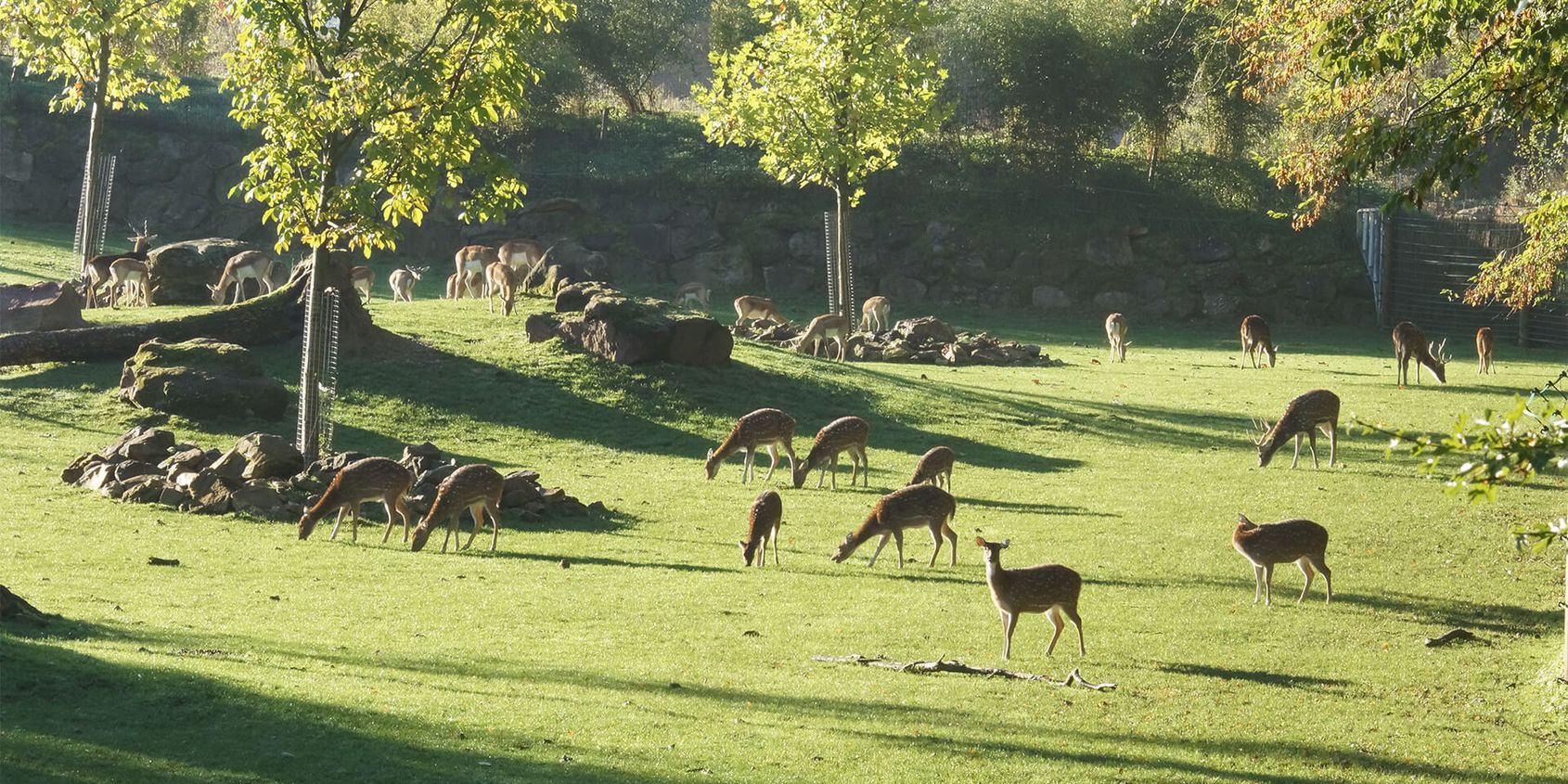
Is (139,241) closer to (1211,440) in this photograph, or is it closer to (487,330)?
(487,330)

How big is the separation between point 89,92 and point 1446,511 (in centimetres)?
3480

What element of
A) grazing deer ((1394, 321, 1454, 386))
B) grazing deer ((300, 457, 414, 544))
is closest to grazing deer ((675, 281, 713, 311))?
grazing deer ((1394, 321, 1454, 386))

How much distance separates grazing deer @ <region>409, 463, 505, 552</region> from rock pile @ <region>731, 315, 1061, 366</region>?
19585 millimetres

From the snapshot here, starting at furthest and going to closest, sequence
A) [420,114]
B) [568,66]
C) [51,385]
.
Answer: [568,66]
[51,385]
[420,114]

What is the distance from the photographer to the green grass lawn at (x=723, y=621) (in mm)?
Answer: 9961

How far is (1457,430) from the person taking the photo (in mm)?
6699

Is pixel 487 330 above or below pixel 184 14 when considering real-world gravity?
below

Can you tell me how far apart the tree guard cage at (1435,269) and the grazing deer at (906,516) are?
107ft

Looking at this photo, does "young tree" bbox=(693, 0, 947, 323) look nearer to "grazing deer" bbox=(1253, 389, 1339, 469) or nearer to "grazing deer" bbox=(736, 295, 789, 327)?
"grazing deer" bbox=(736, 295, 789, 327)

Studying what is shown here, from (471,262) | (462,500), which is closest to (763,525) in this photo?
(462,500)

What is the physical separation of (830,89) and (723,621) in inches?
1025

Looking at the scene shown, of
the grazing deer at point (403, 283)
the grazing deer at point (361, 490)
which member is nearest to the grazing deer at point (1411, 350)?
the grazing deer at point (361, 490)

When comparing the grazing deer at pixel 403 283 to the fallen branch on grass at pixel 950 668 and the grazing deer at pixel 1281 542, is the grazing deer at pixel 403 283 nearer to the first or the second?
the grazing deer at pixel 1281 542

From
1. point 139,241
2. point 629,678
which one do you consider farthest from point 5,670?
→ point 139,241
